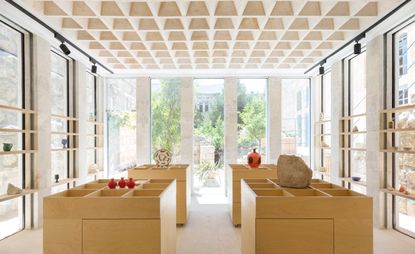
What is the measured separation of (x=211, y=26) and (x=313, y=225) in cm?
334

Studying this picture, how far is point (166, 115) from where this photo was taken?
7.70 m

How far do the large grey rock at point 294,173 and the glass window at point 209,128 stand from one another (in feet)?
16.0

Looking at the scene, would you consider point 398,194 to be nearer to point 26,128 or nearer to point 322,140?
point 322,140

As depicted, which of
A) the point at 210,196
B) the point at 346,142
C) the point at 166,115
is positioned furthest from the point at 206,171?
the point at 346,142

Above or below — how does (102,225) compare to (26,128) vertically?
below

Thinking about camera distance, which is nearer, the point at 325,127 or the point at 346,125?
the point at 346,125

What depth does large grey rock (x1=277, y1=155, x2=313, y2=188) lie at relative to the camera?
2766mm

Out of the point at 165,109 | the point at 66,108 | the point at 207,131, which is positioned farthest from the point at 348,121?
the point at 66,108

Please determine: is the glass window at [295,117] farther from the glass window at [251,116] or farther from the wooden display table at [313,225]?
the wooden display table at [313,225]

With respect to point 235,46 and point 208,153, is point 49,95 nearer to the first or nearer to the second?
point 235,46

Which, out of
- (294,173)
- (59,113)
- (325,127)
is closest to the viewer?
(294,173)

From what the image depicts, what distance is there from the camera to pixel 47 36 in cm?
466

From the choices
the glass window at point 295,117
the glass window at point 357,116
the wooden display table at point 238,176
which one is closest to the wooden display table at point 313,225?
the wooden display table at point 238,176

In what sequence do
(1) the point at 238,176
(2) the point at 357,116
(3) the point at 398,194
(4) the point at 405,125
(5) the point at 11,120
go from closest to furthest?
(3) the point at 398,194 < (4) the point at 405,125 < (5) the point at 11,120 < (1) the point at 238,176 < (2) the point at 357,116
